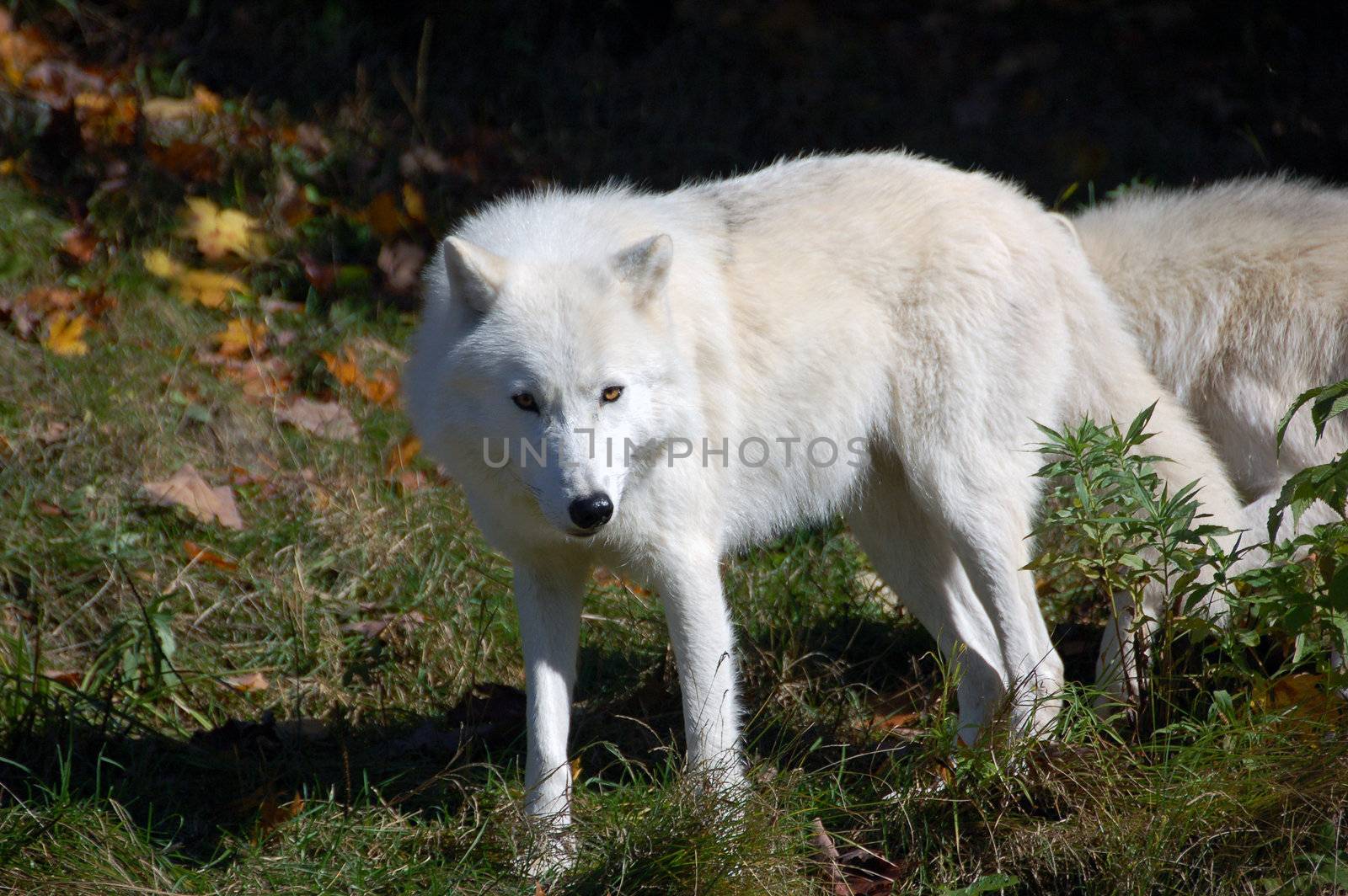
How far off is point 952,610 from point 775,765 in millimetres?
1121

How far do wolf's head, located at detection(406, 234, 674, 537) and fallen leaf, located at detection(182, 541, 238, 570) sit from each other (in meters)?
1.48

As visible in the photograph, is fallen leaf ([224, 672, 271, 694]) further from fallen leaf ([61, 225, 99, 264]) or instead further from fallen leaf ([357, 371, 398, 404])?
→ fallen leaf ([61, 225, 99, 264])

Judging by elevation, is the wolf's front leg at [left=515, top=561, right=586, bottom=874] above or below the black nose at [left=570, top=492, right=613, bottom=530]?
below

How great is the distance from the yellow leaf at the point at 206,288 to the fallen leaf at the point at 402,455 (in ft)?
4.80

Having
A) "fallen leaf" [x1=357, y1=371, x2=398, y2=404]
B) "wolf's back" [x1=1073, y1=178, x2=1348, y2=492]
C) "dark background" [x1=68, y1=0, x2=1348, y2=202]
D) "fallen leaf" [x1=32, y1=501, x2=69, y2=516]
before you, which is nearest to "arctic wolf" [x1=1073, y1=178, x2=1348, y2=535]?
"wolf's back" [x1=1073, y1=178, x2=1348, y2=492]

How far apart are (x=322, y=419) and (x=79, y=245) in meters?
1.78

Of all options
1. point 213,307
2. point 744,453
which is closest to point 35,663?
point 744,453

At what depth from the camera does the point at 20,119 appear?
6258 mm

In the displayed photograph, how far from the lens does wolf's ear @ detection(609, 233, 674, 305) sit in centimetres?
310

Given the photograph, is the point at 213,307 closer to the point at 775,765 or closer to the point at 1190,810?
the point at 775,765

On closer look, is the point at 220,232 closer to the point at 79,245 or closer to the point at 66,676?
the point at 79,245

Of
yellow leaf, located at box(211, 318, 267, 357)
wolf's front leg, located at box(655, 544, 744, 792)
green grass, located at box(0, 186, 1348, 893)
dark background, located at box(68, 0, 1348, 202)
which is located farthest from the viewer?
dark background, located at box(68, 0, 1348, 202)

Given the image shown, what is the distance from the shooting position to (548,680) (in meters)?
3.29

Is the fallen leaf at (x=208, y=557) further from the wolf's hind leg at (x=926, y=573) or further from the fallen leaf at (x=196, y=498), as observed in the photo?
the wolf's hind leg at (x=926, y=573)
